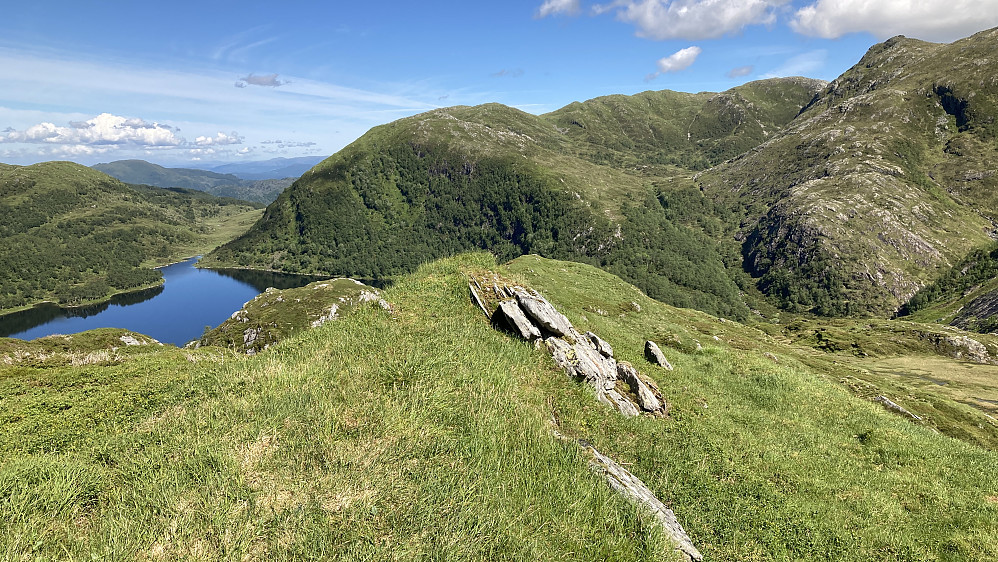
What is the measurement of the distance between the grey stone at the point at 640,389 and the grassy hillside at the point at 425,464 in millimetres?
998

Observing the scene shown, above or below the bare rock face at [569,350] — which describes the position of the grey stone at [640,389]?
below

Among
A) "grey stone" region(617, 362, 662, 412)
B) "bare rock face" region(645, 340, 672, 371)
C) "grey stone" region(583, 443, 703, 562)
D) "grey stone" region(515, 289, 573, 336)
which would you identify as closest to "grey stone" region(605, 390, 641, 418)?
"grey stone" region(617, 362, 662, 412)

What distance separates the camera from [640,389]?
18.1m

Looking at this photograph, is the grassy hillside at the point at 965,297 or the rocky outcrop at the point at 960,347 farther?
the grassy hillside at the point at 965,297

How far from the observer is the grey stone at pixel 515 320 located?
52.3 ft

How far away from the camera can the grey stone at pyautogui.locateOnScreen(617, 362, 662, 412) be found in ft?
57.8

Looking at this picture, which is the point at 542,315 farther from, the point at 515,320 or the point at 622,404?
Result: the point at 622,404

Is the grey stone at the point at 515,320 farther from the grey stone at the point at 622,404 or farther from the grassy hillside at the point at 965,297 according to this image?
the grassy hillside at the point at 965,297

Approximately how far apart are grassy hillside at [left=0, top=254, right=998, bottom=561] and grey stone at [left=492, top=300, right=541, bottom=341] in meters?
1.48

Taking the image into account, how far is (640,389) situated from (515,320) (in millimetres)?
7253

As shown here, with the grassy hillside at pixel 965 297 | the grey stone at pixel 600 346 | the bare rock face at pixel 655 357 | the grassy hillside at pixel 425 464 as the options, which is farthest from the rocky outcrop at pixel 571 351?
the grassy hillside at pixel 965 297

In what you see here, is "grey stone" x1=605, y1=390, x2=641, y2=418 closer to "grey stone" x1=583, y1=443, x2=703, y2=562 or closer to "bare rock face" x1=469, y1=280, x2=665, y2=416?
"bare rock face" x1=469, y1=280, x2=665, y2=416

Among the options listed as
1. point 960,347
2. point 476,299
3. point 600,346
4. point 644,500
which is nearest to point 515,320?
point 476,299

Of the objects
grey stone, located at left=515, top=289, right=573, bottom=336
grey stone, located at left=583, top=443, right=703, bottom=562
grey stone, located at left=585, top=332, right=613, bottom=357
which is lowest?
grey stone, located at left=585, top=332, right=613, bottom=357
